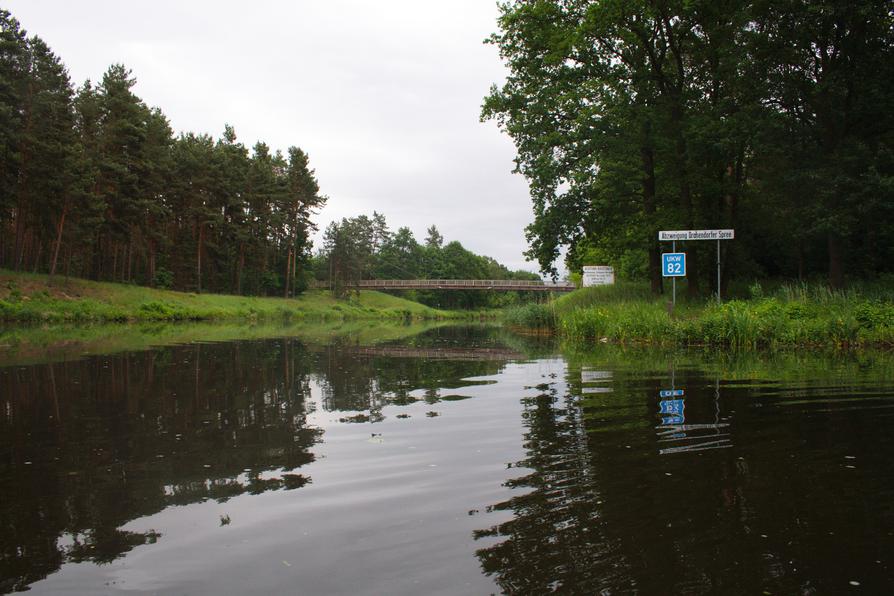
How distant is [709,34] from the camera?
23516 mm

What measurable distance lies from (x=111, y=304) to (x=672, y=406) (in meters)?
44.0

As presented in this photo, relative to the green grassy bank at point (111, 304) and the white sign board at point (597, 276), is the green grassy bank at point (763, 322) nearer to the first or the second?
the white sign board at point (597, 276)

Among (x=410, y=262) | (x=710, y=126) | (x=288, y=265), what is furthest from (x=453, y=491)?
(x=410, y=262)

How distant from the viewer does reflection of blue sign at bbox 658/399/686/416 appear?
775 cm

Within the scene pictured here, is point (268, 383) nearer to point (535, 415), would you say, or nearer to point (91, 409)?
point (91, 409)

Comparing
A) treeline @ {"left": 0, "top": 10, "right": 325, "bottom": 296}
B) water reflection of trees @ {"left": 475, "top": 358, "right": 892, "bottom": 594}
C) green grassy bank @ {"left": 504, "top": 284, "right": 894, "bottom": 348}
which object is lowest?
water reflection of trees @ {"left": 475, "top": 358, "right": 892, "bottom": 594}

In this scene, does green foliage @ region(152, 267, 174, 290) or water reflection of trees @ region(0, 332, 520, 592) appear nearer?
water reflection of trees @ region(0, 332, 520, 592)

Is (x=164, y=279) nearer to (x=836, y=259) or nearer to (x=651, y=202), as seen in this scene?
(x=651, y=202)

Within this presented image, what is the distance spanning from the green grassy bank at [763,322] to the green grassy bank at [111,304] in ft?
110

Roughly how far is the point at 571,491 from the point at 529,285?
314 feet

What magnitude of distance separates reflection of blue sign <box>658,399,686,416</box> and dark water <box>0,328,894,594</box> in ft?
0.17

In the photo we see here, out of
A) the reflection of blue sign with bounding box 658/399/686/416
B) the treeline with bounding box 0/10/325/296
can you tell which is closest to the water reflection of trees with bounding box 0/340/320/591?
the reflection of blue sign with bounding box 658/399/686/416

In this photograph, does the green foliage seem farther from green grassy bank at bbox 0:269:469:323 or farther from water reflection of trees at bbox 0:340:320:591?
water reflection of trees at bbox 0:340:320:591

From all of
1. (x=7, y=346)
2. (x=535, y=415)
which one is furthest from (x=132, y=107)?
(x=535, y=415)
